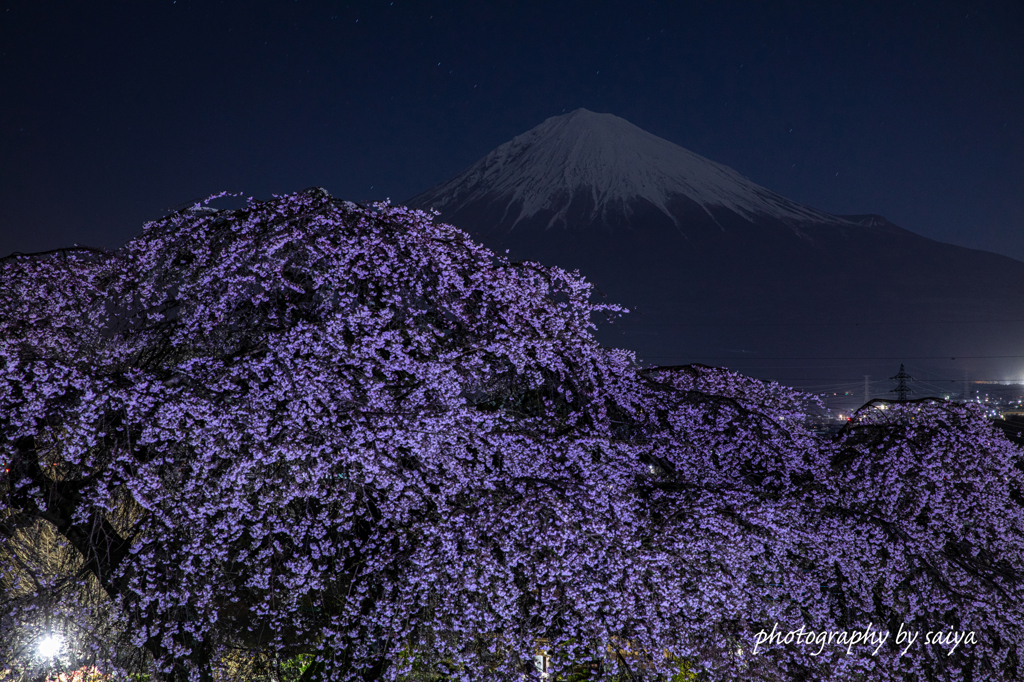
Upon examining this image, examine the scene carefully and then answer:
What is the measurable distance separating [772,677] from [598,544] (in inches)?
81.8

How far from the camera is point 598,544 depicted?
5363 mm

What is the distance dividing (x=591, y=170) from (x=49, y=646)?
14704cm

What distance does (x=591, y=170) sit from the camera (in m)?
147

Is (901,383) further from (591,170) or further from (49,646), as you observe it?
(591,170)

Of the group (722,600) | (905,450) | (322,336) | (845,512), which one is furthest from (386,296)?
(905,450)

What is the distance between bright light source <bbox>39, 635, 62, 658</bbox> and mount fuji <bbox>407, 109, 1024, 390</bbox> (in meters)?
120

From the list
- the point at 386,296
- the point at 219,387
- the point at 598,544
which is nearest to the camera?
the point at 598,544

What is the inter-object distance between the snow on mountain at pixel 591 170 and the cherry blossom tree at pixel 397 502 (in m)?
124

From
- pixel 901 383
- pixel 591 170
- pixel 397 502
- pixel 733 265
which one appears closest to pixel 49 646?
pixel 397 502

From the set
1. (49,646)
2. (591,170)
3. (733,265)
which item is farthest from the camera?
(733,265)

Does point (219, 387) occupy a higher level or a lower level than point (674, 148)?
lower

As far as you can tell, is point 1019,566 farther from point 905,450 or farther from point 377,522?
point 377,522

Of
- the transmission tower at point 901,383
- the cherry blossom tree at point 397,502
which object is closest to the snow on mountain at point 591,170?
the transmission tower at point 901,383

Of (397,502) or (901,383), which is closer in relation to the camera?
(397,502)
